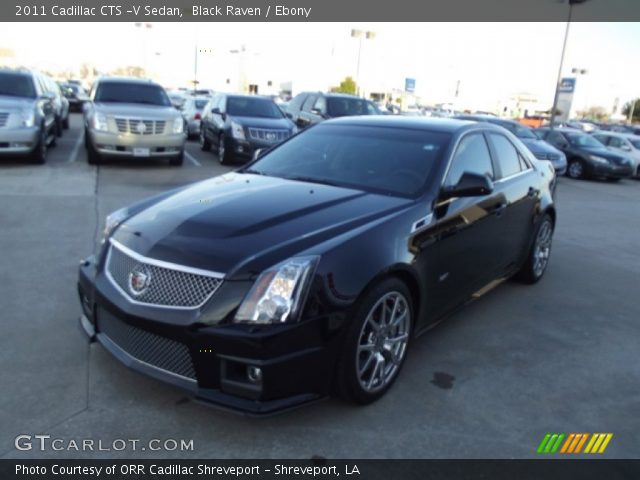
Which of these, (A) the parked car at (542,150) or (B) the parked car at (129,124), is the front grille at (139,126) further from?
(A) the parked car at (542,150)

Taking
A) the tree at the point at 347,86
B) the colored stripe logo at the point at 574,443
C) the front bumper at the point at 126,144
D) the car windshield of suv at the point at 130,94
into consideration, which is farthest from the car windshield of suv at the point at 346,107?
the tree at the point at 347,86

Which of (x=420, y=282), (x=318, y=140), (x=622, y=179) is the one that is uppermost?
(x=318, y=140)

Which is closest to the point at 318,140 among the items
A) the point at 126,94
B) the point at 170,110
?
the point at 170,110

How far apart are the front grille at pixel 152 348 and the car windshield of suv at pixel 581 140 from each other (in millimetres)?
17546

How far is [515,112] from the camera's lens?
260 ft

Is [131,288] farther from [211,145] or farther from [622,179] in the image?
[622,179]

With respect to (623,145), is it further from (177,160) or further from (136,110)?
(136,110)

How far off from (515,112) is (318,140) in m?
81.5

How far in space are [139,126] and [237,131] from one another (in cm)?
220

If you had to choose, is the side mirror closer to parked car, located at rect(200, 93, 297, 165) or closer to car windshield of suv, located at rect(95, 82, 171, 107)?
parked car, located at rect(200, 93, 297, 165)

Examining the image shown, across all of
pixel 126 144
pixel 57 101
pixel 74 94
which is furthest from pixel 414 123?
pixel 74 94

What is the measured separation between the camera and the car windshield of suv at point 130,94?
1211 cm

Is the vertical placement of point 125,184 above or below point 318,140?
below

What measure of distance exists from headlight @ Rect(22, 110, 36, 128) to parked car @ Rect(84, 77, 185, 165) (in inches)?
A: 42.2
